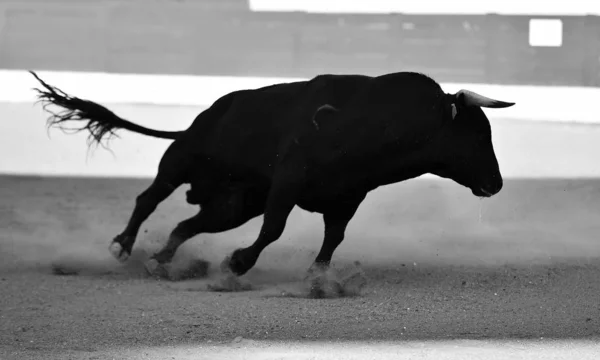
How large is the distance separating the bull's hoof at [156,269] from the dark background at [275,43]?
467 cm

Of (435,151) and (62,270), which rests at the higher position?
(435,151)

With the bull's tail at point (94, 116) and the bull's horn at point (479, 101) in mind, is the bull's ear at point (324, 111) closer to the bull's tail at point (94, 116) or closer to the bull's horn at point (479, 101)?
the bull's horn at point (479, 101)

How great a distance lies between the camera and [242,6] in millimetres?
12438

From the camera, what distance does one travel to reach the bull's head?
7.13m

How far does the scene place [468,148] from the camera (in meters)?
7.17

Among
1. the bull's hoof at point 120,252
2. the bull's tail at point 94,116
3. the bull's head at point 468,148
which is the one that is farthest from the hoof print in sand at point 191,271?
the bull's head at point 468,148

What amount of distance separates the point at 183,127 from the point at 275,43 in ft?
4.73

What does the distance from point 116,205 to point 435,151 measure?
4.69 metres

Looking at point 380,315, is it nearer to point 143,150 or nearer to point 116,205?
point 116,205

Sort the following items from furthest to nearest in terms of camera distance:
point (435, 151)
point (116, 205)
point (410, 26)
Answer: point (410, 26)
point (116, 205)
point (435, 151)

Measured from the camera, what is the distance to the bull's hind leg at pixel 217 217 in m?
7.82

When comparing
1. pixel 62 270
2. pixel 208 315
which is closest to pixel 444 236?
pixel 62 270

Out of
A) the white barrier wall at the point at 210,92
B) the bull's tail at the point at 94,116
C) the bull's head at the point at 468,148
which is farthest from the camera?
the white barrier wall at the point at 210,92

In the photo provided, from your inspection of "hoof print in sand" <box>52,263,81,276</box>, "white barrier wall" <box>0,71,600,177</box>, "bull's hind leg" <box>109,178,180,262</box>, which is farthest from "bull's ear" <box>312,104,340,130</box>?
"white barrier wall" <box>0,71,600,177</box>
